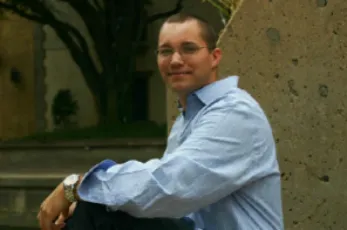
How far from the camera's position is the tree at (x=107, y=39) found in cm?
2000

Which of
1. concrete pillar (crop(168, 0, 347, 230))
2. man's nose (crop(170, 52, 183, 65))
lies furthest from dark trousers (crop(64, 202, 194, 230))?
concrete pillar (crop(168, 0, 347, 230))

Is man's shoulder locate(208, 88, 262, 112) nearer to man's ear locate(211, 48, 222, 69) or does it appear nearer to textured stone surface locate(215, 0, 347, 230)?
man's ear locate(211, 48, 222, 69)

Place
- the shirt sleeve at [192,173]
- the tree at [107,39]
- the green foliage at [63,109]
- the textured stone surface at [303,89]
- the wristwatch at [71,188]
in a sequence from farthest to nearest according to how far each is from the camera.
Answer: the green foliage at [63,109] → the tree at [107,39] → the textured stone surface at [303,89] → the wristwatch at [71,188] → the shirt sleeve at [192,173]

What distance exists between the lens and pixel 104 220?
2.08 metres

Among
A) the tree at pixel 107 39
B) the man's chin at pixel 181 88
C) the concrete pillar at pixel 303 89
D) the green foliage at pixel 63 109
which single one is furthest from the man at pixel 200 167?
the green foliage at pixel 63 109

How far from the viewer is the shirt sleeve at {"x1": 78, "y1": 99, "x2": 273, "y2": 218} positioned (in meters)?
2.03

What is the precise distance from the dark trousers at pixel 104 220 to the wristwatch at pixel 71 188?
4 cm

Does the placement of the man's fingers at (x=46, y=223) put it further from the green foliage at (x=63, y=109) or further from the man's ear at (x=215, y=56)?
the green foliage at (x=63, y=109)

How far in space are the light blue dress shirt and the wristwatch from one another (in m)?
0.06

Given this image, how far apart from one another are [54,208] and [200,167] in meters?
0.46

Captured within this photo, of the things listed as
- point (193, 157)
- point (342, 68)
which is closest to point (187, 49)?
point (193, 157)

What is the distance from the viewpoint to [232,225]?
2.21m

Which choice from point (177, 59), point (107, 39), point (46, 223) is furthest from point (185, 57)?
point (107, 39)

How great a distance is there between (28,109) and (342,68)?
21.4 meters
